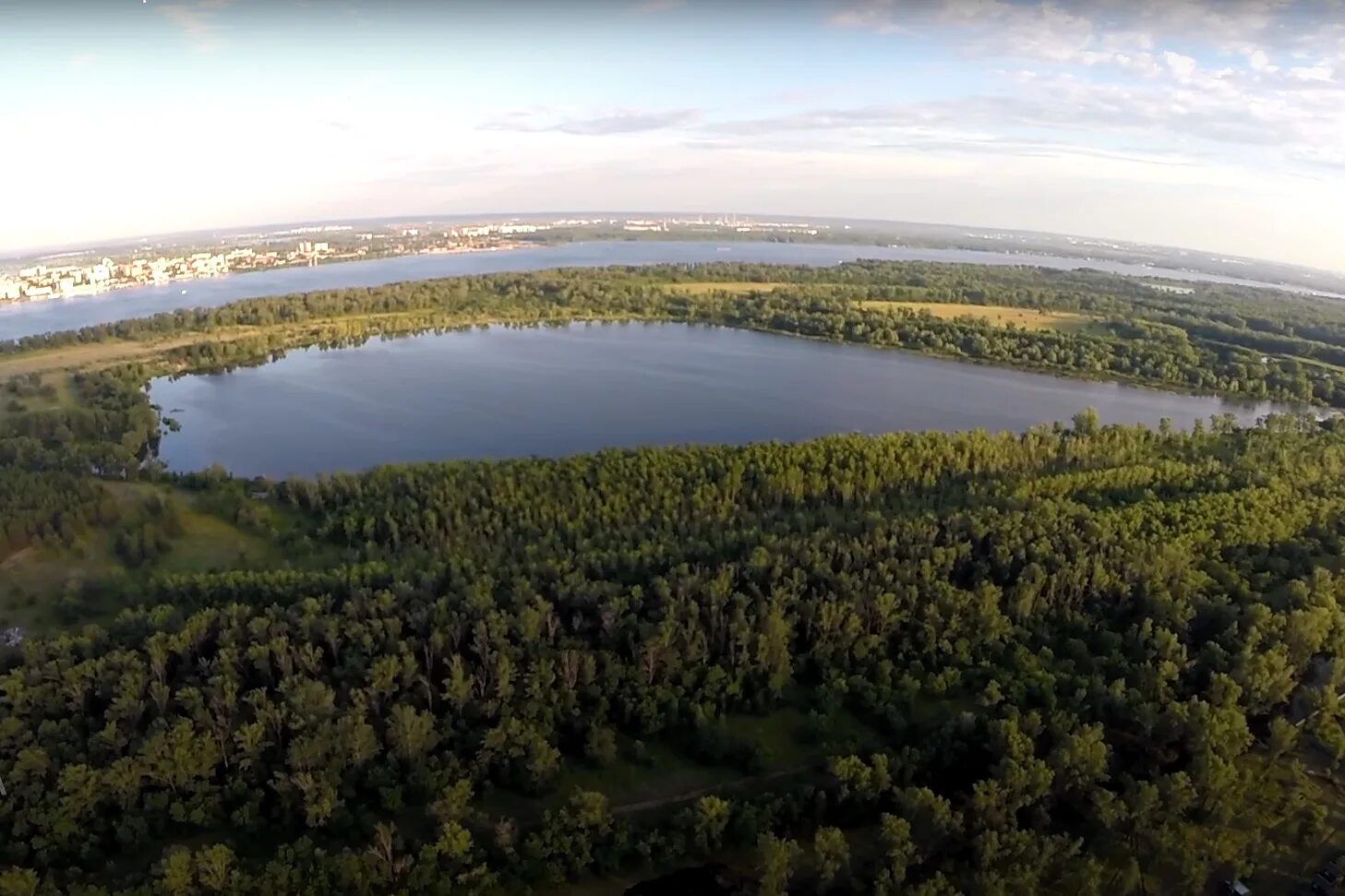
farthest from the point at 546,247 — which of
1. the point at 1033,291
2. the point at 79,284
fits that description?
the point at 1033,291

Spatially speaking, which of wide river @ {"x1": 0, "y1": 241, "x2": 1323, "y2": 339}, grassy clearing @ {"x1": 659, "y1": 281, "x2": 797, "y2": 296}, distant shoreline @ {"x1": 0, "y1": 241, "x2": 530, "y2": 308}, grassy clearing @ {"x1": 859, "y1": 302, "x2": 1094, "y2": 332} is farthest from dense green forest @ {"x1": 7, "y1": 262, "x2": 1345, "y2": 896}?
distant shoreline @ {"x1": 0, "y1": 241, "x2": 530, "y2": 308}

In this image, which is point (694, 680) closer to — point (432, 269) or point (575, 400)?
point (575, 400)

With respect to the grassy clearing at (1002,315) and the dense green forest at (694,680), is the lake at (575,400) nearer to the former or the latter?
the dense green forest at (694,680)

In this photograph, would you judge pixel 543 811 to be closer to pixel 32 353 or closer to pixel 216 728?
pixel 216 728

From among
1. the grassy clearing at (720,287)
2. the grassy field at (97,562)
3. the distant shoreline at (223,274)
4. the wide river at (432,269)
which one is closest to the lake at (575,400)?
the grassy field at (97,562)

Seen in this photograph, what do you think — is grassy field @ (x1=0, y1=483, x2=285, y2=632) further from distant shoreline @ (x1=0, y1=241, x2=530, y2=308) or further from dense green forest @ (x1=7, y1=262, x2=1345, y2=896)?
distant shoreline @ (x1=0, y1=241, x2=530, y2=308)
